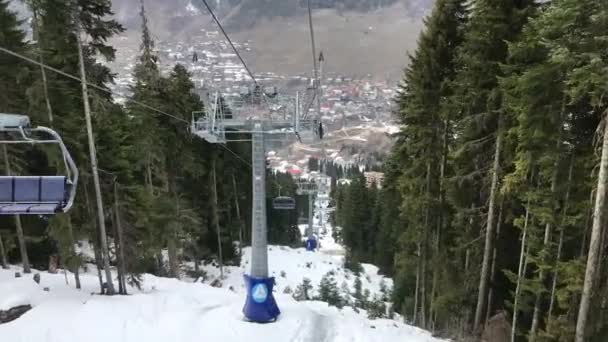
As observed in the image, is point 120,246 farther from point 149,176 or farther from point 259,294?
point 149,176

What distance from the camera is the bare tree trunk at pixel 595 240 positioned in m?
8.35

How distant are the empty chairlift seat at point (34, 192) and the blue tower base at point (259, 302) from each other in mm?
7838

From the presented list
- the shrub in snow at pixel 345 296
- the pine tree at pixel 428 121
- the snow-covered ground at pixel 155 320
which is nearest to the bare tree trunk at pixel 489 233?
the snow-covered ground at pixel 155 320

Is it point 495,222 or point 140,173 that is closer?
point 495,222

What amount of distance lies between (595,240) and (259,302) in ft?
26.4

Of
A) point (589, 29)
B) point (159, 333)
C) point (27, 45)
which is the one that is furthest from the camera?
point (27, 45)

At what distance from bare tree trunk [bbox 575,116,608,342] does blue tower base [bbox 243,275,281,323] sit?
7284 mm

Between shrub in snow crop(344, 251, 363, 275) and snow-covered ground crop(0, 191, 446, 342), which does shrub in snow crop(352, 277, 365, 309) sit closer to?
shrub in snow crop(344, 251, 363, 275)

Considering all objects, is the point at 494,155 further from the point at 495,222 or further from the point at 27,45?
the point at 27,45

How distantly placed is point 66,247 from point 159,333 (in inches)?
203

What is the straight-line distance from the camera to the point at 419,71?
1742 centimetres

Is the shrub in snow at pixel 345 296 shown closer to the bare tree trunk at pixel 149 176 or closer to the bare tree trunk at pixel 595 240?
the bare tree trunk at pixel 149 176

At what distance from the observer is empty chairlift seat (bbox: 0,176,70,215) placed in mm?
5859

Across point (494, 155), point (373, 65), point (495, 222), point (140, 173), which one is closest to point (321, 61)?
point (494, 155)
